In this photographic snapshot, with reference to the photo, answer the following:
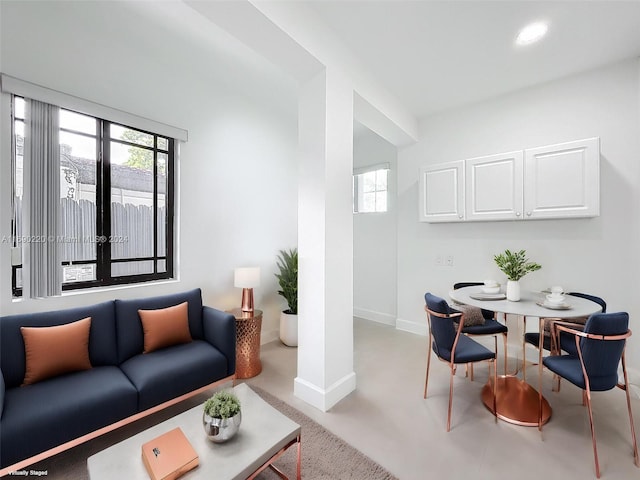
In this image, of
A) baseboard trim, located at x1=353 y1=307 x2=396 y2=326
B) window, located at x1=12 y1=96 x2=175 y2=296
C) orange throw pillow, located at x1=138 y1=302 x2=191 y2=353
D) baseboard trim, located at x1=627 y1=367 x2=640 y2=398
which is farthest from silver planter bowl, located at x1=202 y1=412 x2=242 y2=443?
baseboard trim, located at x1=353 y1=307 x2=396 y2=326

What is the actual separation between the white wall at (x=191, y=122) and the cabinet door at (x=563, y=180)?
109 inches

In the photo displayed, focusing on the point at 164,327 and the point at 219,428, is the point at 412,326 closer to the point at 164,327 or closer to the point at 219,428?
the point at 164,327

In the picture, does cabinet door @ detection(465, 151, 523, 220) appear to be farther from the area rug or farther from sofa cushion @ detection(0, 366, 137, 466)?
sofa cushion @ detection(0, 366, 137, 466)

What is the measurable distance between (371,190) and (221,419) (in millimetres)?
4116

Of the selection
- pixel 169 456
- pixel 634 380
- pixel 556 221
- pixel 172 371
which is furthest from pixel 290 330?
pixel 634 380

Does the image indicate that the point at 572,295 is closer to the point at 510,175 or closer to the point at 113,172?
the point at 510,175

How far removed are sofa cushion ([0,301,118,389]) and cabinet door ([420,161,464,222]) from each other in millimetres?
3391

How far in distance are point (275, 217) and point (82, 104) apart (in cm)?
216

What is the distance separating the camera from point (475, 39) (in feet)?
7.80

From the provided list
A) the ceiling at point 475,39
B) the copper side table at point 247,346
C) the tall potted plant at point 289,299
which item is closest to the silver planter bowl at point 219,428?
the copper side table at point 247,346

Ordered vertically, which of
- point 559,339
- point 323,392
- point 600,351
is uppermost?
point 600,351

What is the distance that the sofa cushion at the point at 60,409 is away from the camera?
4.66 feet

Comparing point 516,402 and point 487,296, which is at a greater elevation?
point 487,296

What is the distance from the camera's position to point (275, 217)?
12.5 feet
